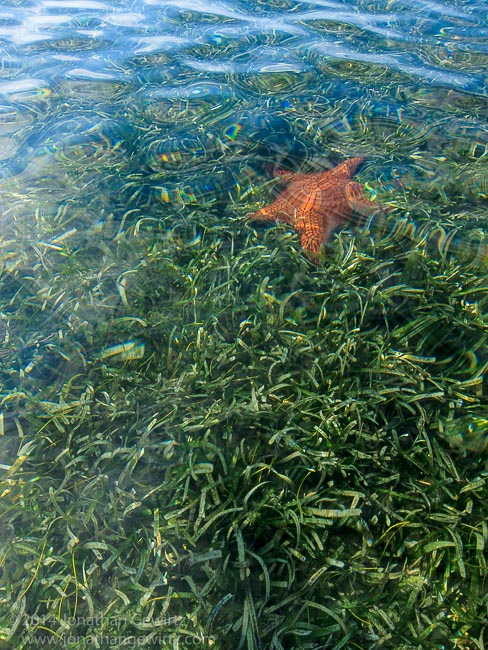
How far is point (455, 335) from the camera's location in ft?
7.49

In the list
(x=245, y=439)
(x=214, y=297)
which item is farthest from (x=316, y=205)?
(x=245, y=439)

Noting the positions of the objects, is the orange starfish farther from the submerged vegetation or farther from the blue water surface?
the blue water surface

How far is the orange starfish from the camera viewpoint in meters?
2.83

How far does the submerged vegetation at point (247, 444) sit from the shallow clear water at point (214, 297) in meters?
0.01

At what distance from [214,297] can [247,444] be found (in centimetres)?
85

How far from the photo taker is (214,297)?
2543 millimetres

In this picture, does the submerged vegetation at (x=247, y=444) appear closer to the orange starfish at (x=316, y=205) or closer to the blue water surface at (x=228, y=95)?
the orange starfish at (x=316, y=205)

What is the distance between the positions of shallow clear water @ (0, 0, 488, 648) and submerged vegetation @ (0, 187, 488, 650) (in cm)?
1

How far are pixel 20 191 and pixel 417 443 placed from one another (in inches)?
116

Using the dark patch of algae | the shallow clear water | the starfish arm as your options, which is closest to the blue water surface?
the shallow clear water

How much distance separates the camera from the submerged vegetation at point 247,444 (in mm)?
1644

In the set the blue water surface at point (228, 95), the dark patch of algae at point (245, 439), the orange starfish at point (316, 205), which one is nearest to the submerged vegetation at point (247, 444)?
the dark patch of algae at point (245, 439)

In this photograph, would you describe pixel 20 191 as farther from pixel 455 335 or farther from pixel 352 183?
pixel 455 335

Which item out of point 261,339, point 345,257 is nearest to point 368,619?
point 261,339
